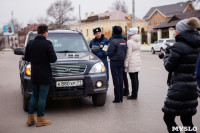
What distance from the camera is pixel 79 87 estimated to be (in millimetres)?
5438

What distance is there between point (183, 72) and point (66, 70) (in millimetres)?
2761

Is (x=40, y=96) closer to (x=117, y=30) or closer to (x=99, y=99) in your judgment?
(x=99, y=99)

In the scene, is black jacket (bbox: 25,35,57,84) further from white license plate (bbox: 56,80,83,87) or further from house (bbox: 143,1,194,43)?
house (bbox: 143,1,194,43)

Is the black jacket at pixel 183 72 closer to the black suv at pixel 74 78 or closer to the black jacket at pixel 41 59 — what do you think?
the black jacket at pixel 41 59

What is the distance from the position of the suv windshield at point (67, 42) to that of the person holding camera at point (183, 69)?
Result: 11.8 ft

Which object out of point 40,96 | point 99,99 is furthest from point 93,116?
point 40,96

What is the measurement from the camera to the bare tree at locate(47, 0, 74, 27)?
6931 cm

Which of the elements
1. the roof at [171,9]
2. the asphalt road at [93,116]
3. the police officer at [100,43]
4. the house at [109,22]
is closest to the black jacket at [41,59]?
the asphalt road at [93,116]

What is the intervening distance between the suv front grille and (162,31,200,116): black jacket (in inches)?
99.2

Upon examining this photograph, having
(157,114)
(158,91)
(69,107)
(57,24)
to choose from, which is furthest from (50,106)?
(57,24)

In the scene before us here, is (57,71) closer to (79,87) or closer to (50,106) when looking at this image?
(79,87)

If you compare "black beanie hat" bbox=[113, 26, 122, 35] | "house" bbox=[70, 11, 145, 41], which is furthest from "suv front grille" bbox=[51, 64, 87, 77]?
"house" bbox=[70, 11, 145, 41]

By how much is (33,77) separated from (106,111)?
1.88m

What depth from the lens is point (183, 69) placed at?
3273 mm
